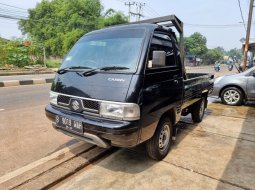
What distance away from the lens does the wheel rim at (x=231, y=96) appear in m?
8.07

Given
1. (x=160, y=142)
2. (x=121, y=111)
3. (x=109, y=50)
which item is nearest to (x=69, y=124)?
(x=121, y=111)

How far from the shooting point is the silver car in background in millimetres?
7715

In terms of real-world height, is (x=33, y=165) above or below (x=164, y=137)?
below

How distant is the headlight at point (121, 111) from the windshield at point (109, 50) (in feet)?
1.65

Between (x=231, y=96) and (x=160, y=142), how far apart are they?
18.4ft

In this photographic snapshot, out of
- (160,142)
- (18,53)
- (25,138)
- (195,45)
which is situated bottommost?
Answer: (25,138)

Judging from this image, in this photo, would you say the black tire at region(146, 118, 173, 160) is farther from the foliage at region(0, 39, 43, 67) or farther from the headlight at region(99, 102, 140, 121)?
the foliage at region(0, 39, 43, 67)

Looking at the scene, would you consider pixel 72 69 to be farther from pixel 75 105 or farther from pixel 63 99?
pixel 75 105

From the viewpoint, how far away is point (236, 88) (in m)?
8.05

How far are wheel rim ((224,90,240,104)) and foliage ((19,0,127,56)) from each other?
2879 cm

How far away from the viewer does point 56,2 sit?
4434cm

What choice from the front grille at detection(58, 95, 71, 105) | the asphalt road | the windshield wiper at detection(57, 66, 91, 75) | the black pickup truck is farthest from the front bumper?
the asphalt road

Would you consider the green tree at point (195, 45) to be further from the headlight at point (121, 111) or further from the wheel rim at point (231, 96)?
the headlight at point (121, 111)

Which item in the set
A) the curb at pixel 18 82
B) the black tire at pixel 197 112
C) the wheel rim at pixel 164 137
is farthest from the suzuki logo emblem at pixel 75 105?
the curb at pixel 18 82
